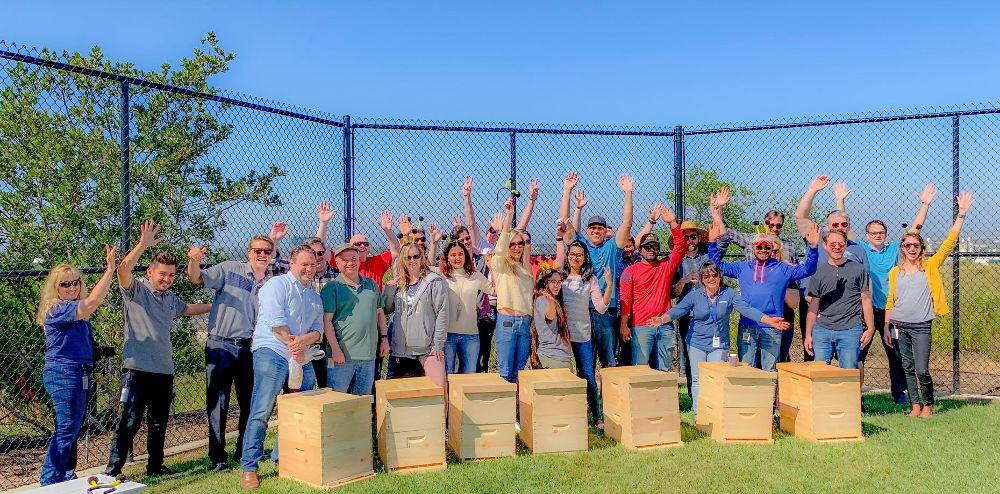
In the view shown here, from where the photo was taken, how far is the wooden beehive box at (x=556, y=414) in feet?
19.5

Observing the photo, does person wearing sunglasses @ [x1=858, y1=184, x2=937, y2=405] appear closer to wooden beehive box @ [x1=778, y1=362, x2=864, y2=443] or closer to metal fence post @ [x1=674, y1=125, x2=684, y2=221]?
wooden beehive box @ [x1=778, y1=362, x2=864, y2=443]

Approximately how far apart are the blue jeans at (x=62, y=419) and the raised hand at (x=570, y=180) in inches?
177

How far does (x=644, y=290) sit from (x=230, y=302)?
3818mm

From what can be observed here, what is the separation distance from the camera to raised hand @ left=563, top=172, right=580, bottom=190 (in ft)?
24.0

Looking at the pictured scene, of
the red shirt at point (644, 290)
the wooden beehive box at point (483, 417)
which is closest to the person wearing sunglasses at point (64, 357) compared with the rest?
the wooden beehive box at point (483, 417)

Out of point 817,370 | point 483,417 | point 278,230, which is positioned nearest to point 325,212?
point 278,230

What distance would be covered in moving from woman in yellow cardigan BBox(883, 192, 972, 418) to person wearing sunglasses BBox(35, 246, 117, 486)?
7120mm

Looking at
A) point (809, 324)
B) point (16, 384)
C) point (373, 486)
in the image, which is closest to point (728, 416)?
point (809, 324)

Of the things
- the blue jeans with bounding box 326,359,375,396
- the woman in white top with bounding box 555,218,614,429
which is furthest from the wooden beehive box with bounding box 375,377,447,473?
the woman in white top with bounding box 555,218,614,429

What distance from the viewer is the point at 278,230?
22.5ft

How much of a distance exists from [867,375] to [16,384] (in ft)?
33.3

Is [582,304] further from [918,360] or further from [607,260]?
[918,360]

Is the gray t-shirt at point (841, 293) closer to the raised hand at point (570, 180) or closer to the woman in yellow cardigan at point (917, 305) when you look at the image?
the woman in yellow cardigan at point (917, 305)

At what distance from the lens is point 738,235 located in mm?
7719
